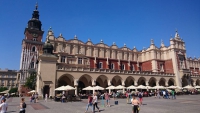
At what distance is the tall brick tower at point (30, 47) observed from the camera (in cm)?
6112

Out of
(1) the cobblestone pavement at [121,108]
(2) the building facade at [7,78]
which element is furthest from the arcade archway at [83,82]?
(2) the building facade at [7,78]

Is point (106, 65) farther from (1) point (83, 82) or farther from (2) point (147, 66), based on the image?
(2) point (147, 66)

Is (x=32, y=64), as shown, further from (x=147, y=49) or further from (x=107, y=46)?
(x=147, y=49)

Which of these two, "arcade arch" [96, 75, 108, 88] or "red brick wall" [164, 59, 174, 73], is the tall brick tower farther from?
"red brick wall" [164, 59, 174, 73]

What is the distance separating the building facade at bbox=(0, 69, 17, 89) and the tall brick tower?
131ft

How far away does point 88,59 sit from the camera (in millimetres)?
40000

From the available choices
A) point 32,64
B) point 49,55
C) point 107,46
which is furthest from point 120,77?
point 32,64

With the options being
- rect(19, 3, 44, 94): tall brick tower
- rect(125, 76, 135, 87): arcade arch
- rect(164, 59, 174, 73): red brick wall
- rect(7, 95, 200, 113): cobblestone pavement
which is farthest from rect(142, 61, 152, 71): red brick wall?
rect(19, 3, 44, 94): tall brick tower

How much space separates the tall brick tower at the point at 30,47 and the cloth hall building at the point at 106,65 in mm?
1465

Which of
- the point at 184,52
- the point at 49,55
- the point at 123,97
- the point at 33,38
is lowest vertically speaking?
the point at 123,97

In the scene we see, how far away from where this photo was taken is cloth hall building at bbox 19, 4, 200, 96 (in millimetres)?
29109

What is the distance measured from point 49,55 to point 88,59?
496 inches

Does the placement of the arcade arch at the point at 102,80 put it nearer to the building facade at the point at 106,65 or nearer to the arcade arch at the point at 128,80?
the building facade at the point at 106,65

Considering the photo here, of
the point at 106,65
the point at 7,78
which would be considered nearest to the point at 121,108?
the point at 106,65
